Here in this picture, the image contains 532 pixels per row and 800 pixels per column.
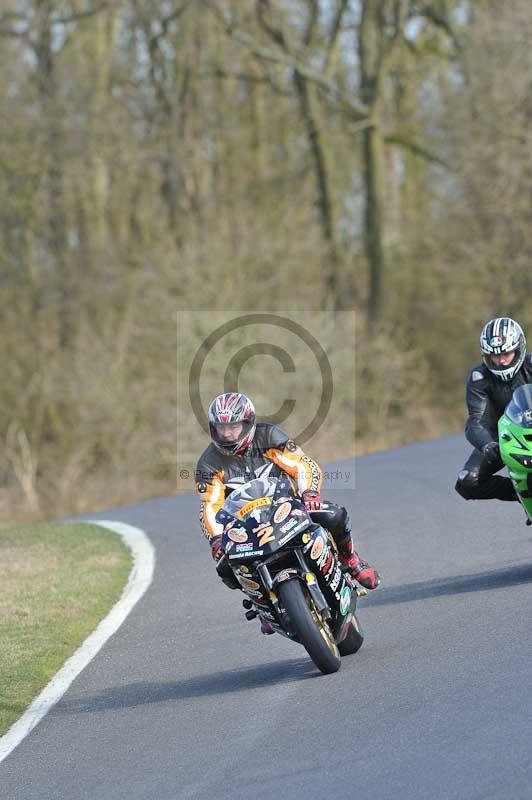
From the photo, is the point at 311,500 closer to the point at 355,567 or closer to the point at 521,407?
the point at 355,567

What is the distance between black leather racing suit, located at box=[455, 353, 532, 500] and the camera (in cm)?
966

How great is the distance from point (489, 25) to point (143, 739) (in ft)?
99.7

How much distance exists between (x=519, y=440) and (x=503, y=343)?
1027 millimetres

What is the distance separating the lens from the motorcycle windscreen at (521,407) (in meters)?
8.60

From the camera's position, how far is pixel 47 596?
11.9 meters

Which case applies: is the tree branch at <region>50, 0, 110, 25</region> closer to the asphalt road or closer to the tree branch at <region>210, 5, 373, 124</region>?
the tree branch at <region>210, 5, 373, 124</region>

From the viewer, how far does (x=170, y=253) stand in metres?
31.5

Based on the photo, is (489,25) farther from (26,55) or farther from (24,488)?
(24,488)

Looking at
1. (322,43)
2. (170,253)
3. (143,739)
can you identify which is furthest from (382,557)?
(322,43)

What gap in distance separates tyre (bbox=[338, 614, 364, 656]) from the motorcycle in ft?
0.32

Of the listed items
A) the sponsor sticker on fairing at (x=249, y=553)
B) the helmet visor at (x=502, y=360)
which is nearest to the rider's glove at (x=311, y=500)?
the sponsor sticker on fairing at (x=249, y=553)

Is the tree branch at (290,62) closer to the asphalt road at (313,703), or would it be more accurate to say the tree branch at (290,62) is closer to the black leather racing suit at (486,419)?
the asphalt road at (313,703)

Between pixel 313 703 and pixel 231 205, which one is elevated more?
pixel 231 205

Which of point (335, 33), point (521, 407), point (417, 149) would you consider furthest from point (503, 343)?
point (335, 33)
